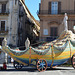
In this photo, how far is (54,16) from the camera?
23.5m

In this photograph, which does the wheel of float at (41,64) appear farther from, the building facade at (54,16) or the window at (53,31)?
the window at (53,31)

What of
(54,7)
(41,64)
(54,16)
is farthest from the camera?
(54,7)

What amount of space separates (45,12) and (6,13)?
617 centimetres

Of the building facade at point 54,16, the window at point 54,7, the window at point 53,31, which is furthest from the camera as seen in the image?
the window at point 54,7

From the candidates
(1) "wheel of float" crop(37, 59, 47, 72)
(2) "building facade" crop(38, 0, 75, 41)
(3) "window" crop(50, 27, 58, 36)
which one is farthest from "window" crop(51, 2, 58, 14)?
(1) "wheel of float" crop(37, 59, 47, 72)

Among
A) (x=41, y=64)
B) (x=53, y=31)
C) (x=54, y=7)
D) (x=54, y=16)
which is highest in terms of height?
(x=54, y=7)

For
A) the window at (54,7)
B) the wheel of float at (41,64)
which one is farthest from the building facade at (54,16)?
the wheel of float at (41,64)

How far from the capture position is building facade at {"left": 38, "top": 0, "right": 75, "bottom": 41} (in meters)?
23.5

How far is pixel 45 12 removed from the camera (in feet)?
78.4

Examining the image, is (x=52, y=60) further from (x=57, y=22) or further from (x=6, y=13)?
(x=6, y=13)

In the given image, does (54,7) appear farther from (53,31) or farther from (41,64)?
(41,64)

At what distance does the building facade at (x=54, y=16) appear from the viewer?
23.5 metres

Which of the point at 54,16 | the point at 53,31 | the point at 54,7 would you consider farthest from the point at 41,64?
the point at 54,7

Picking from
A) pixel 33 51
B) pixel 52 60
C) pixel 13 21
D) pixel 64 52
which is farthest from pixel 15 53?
pixel 13 21
